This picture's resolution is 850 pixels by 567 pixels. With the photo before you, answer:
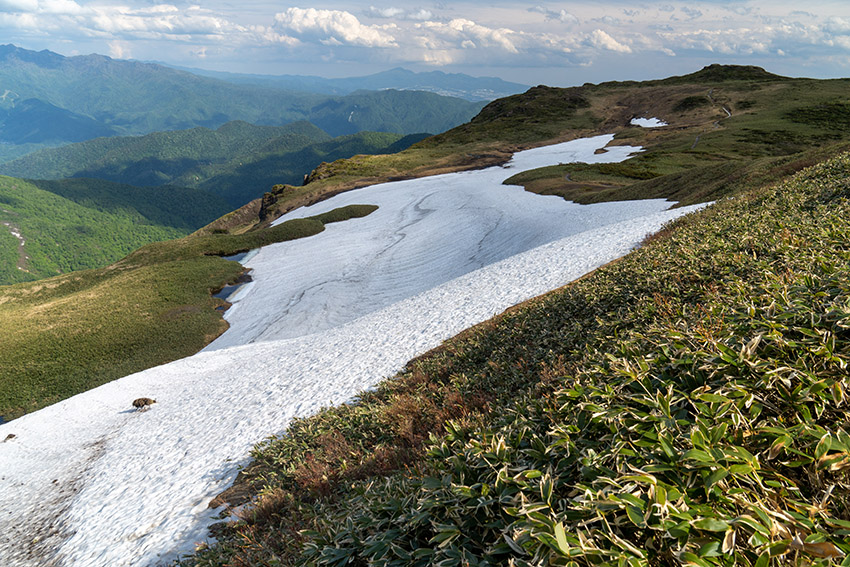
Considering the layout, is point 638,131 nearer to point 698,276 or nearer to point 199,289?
point 199,289

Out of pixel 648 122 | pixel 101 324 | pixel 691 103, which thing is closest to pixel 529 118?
pixel 648 122

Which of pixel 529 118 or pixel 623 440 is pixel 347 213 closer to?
pixel 623 440

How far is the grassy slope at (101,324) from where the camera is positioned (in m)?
34.4

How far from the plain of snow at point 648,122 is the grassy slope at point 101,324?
375 feet

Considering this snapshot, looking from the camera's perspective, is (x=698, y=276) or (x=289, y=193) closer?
(x=698, y=276)

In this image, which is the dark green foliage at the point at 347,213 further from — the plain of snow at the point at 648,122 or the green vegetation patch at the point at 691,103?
the green vegetation patch at the point at 691,103

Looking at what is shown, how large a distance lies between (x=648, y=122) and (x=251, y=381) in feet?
439

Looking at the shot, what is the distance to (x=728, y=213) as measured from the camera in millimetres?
15859

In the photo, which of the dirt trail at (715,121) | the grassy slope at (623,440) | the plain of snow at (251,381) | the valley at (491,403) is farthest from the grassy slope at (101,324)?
the dirt trail at (715,121)

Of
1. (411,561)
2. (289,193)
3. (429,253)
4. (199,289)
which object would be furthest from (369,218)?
(411,561)

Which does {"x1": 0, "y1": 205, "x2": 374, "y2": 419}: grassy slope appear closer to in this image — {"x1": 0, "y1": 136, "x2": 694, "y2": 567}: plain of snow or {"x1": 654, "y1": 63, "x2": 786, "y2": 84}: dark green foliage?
{"x1": 0, "y1": 136, "x2": 694, "y2": 567}: plain of snow

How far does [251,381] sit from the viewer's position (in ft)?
69.2

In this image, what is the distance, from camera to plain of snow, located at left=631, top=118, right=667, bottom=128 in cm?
11312

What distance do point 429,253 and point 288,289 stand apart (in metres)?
15.7
